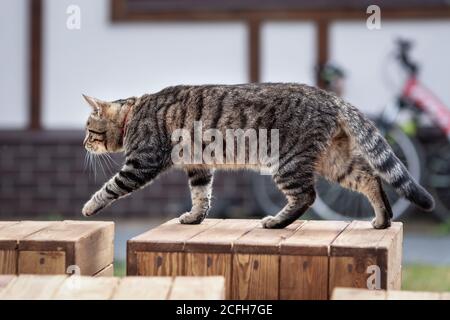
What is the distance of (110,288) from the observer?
10.3 ft

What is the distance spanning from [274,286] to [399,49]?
6.25 m

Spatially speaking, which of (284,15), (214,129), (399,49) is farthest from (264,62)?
(214,129)

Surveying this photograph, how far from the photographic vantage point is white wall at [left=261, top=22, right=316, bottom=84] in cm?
992

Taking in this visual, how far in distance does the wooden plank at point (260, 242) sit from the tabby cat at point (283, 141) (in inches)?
11.7

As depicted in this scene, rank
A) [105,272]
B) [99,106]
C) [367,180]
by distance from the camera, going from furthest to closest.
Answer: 1. [99,106]
2. [367,180]
3. [105,272]

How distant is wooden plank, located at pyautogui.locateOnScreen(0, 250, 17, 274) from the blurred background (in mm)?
5572

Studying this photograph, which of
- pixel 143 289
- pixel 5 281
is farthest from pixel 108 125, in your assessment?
pixel 143 289

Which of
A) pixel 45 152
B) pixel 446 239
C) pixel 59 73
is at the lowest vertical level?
pixel 446 239

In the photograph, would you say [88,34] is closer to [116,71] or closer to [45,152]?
[116,71]

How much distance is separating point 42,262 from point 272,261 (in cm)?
89

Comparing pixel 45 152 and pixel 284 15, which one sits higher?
pixel 284 15

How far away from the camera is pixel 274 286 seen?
367 centimetres

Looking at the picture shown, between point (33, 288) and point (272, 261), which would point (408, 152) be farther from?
point (33, 288)

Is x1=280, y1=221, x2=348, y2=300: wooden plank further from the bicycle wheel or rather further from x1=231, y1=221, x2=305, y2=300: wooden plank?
the bicycle wheel
